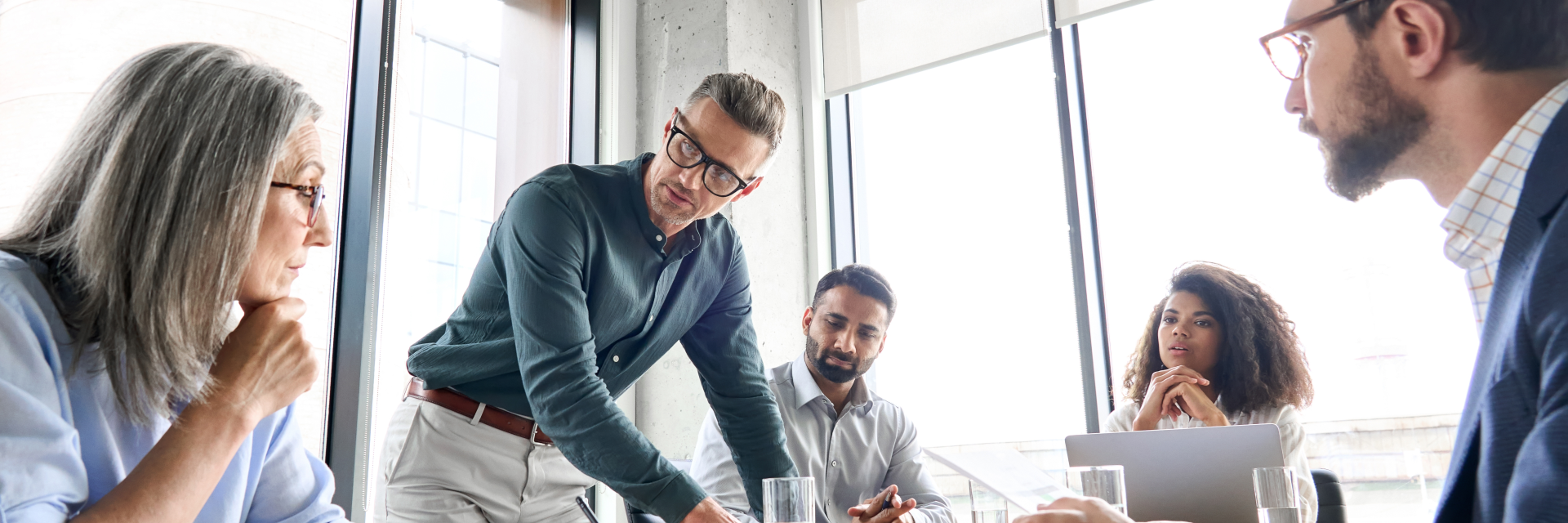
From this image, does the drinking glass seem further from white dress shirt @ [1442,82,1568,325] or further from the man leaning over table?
white dress shirt @ [1442,82,1568,325]

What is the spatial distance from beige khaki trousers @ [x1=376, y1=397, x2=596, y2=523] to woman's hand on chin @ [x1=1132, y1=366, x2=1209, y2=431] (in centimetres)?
148

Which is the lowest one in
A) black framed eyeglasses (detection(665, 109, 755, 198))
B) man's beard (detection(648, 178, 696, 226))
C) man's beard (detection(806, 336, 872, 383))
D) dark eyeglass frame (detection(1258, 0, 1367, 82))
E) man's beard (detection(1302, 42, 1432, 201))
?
man's beard (detection(806, 336, 872, 383))

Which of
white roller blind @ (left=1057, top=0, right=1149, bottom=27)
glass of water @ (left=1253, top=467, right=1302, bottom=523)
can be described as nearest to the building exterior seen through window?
white roller blind @ (left=1057, top=0, right=1149, bottom=27)

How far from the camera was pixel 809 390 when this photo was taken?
7.87 ft

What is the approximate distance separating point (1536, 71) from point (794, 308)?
2.80 meters

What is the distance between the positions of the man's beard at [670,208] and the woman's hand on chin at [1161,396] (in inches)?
53.4

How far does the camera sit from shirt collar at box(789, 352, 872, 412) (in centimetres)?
240

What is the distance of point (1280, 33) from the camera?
35.7 inches

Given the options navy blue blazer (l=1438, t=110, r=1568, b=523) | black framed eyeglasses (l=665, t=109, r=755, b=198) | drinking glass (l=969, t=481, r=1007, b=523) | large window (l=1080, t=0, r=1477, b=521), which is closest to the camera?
navy blue blazer (l=1438, t=110, r=1568, b=523)

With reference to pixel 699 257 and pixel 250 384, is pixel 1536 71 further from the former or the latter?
pixel 699 257

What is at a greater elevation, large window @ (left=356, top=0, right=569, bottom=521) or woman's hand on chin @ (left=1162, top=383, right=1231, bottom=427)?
large window @ (left=356, top=0, right=569, bottom=521)

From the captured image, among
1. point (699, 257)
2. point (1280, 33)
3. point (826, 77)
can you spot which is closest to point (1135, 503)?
point (1280, 33)

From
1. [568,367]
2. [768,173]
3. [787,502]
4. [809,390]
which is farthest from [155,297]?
[768,173]

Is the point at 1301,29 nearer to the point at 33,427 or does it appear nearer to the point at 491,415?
the point at 33,427
